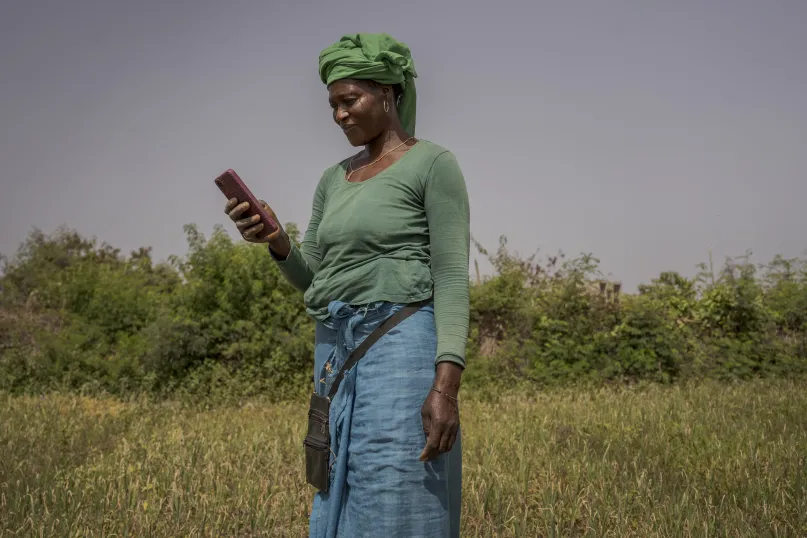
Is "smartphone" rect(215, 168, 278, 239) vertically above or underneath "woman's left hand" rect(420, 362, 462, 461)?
above

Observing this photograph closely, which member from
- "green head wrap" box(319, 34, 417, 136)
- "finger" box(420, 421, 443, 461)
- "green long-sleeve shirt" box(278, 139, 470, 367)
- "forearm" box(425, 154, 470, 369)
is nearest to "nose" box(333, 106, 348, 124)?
"green head wrap" box(319, 34, 417, 136)

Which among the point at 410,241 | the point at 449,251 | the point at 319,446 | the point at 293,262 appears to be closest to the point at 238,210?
the point at 293,262

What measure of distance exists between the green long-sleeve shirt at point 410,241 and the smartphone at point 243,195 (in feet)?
0.69

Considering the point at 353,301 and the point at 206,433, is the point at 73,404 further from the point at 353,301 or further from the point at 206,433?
the point at 353,301

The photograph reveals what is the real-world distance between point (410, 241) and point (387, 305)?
0.23m

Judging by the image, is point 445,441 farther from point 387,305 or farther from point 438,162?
point 438,162

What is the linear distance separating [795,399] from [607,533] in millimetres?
5463

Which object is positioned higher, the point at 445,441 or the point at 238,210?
the point at 238,210

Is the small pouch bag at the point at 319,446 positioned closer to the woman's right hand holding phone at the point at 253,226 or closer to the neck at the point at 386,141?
the woman's right hand holding phone at the point at 253,226

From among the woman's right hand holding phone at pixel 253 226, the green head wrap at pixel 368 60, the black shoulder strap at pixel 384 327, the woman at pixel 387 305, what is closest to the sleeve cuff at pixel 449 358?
the woman at pixel 387 305

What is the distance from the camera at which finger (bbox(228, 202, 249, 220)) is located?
226cm

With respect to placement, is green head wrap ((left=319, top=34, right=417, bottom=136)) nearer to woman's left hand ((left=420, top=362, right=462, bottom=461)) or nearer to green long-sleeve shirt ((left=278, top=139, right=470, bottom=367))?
green long-sleeve shirt ((left=278, top=139, right=470, bottom=367))

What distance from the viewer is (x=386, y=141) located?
2.38 metres

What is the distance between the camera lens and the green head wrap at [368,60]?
2273mm
